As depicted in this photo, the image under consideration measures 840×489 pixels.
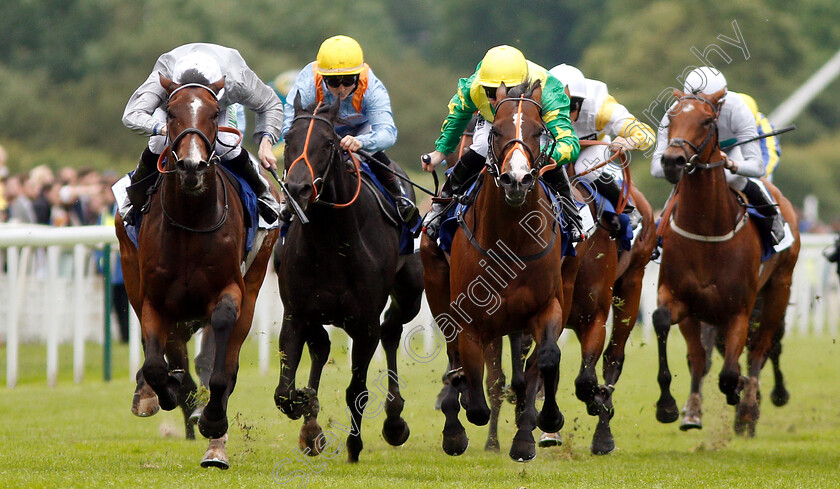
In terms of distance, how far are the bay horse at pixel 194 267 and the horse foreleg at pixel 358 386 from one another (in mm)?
753

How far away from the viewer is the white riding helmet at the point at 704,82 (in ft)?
27.9

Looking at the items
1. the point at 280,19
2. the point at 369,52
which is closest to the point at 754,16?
the point at 369,52

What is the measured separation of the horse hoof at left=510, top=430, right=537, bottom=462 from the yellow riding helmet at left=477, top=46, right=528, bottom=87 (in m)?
1.87

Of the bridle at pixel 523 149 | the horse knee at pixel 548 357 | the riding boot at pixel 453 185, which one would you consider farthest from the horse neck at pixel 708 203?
the horse knee at pixel 548 357

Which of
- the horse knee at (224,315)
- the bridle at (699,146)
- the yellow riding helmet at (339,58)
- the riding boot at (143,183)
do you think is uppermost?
the yellow riding helmet at (339,58)

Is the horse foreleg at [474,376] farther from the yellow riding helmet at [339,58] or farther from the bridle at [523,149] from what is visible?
the yellow riding helmet at [339,58]

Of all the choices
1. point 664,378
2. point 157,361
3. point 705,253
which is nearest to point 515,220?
point 157,361

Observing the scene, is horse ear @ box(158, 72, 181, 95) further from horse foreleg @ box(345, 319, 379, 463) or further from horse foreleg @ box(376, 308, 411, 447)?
horse foreleg @ box(376, 308, 411, 447)

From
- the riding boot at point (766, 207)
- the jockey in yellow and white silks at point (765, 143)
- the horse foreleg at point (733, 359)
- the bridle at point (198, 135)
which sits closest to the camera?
the bridle at point (198, 135)

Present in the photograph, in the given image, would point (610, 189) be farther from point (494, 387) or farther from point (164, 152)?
point (164, 152)

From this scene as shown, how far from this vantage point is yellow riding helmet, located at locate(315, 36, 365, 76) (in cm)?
748

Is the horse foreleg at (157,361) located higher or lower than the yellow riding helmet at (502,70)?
lower

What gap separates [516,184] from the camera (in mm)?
6078

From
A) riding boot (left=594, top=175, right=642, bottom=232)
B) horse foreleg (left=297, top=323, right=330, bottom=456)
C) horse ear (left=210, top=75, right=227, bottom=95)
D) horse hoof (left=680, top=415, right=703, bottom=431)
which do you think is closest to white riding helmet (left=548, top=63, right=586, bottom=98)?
riding boot (left=594, top=175, right=642, bottom=232)
